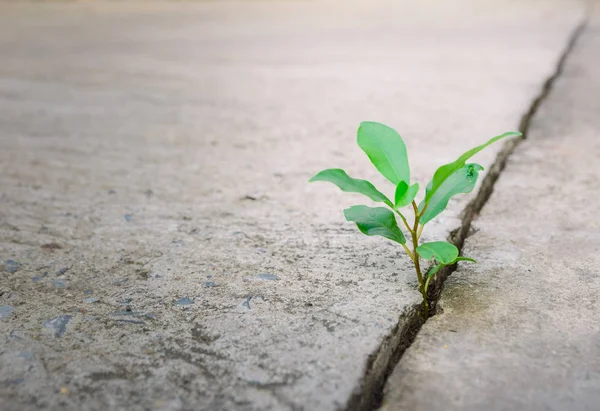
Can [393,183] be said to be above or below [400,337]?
above

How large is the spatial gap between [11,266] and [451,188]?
777mm

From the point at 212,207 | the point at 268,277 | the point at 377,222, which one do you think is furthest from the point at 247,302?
the point at 212,207

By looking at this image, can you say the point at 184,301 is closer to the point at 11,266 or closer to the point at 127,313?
the point at 127,313

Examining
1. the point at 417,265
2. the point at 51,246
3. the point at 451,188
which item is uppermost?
the point at 451,188

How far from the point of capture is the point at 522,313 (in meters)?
0.91

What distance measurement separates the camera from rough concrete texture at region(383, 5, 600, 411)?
2.46ft

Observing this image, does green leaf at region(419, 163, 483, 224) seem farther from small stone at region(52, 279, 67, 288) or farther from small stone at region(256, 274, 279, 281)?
small stone at region(52, 279, 67, 288)

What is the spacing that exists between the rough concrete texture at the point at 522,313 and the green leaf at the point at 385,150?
0.70 ft

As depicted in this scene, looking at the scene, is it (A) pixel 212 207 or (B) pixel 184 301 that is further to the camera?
(A) pixel 212 207

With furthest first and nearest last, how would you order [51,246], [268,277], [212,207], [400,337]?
[212,207], [51,246], [268,277], [400,337]

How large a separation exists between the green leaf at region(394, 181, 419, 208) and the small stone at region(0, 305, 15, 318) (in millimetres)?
608

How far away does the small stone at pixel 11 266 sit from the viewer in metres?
1.10

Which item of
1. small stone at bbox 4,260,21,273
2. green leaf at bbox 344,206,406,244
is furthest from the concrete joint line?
small stone at bbox 4,260,21,273

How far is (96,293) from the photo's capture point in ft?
3.30
